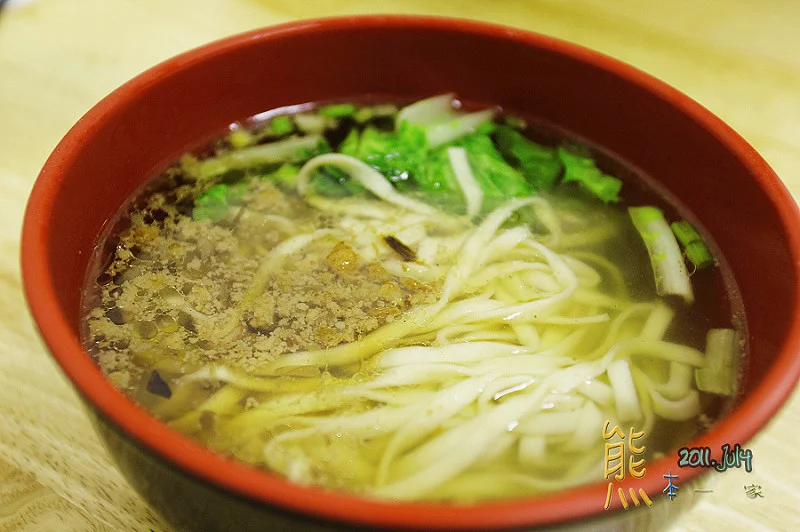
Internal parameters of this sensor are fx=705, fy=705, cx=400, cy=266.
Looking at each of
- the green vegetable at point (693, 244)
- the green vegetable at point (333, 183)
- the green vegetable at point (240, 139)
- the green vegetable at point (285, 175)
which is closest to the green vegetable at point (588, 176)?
the green vegetable at point (693, 244)

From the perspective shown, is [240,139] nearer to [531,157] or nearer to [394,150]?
[394,150]

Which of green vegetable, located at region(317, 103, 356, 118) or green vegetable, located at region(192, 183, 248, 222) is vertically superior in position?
green vegetable, located at region(317, 103, 356, 118)

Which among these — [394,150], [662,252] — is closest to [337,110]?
[394,150]

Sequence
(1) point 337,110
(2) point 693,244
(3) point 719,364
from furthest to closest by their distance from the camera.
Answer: (1) point 337,110, (2) point 693,244, (3) point 719,364

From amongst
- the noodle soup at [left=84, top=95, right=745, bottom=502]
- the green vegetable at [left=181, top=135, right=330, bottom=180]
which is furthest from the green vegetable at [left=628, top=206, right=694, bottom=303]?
the green vegetable at [left=181, top=135, right=330, bottom=180]

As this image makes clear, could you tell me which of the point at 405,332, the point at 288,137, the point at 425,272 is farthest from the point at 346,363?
the point at 288,137

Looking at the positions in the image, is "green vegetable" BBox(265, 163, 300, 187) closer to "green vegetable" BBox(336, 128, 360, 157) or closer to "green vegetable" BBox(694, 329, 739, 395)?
"green vegetable" BBox(336, 128, 360, 157)

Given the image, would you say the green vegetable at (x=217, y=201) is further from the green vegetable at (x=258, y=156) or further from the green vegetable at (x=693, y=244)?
the green vegetable at (x=693, y=244)
